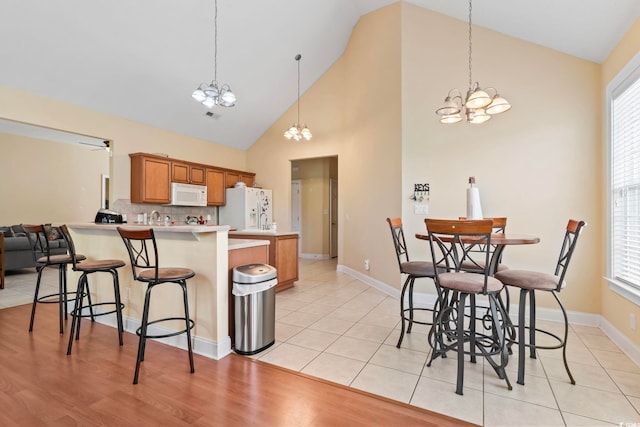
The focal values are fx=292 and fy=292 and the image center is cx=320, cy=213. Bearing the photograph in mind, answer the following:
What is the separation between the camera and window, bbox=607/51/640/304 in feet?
7.93

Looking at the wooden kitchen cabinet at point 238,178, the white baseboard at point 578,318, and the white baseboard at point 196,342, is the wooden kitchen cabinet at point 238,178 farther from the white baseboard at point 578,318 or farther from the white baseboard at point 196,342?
the white baseboard at point 196,342

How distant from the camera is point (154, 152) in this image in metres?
5.36

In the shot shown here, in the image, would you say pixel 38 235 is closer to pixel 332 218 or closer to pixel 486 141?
pixel 486 141

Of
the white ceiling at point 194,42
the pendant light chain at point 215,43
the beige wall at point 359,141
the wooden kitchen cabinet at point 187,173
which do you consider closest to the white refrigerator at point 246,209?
the beige wall at point 359,141

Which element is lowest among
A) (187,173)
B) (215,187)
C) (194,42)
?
(215,187)

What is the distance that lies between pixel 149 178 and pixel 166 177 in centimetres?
33

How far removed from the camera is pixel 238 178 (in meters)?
6.88

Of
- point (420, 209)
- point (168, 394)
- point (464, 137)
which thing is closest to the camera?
point (168, 394)

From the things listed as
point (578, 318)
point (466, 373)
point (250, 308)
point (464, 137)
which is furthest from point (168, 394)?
point (578, 318)

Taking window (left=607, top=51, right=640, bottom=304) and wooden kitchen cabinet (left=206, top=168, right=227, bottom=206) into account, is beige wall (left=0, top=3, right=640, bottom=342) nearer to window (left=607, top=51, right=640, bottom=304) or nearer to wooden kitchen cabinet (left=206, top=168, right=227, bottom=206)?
window (left=607, top=51, right=640, bottom=304)

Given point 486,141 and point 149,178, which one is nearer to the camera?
point 486,141

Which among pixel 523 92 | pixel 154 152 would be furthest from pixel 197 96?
pixel 523 92

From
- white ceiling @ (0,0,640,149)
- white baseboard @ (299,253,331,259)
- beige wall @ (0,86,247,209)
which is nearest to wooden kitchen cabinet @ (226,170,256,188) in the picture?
beige wall @ (0,86,247,209)

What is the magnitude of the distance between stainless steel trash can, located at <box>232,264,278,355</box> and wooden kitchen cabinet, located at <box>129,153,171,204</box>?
340 cm
